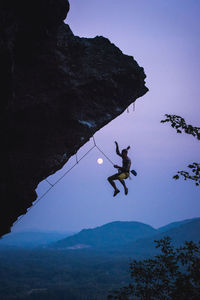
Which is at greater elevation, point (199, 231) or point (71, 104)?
point (71, 104)

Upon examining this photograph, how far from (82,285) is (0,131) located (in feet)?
414

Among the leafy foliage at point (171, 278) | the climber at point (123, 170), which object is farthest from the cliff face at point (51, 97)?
the leafy foliage at point (171, 278)

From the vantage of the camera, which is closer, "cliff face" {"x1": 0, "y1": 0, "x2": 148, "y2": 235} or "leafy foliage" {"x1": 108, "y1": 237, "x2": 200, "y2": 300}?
"leafy foliage" {"x1": 108, "y1": 237, "x2": 200, "y2": 300}

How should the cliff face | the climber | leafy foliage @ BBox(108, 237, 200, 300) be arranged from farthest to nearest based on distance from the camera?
1. the cliff face
2. the climber
3. leafy foliage @ BBox(108, 237, 200, 300)

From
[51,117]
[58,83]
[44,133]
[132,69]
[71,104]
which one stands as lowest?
[44,133]

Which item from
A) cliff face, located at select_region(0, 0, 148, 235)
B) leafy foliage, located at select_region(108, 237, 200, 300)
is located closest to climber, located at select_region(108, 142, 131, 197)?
cliff face, located at select_region(0, 0, 148, 235)

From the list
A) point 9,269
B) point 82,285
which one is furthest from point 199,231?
point 9,269

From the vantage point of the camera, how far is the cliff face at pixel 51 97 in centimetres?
1201

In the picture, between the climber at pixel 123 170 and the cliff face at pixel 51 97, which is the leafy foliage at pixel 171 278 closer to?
the climber at pixel 123 170

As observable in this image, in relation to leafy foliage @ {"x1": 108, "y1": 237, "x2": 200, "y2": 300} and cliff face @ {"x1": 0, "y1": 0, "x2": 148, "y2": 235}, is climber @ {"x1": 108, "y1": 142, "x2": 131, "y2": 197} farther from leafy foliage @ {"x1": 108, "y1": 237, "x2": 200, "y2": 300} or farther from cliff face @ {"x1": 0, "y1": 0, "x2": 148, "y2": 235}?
leafy foliage @ {"x1": 108, "y1": 237, "x2": 200, "y2": 300}

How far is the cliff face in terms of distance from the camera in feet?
39.4

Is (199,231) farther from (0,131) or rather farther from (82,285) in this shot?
(0,131)

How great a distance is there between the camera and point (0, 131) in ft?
37.1

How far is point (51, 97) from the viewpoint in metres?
13.1
